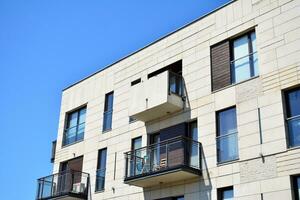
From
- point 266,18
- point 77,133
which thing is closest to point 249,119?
point 266,18

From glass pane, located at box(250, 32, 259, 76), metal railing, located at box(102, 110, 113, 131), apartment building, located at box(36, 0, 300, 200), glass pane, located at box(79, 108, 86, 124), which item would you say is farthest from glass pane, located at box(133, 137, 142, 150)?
glass pane, located at box(250, 32, 259, 76)

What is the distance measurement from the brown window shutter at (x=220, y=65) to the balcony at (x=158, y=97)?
1636mm

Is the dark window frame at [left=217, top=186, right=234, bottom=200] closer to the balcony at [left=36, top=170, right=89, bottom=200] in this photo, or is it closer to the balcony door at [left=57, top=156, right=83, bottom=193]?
the balcony at [left=36, top=170, right=89, bottom=200]

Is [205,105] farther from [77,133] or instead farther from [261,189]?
[77,133]

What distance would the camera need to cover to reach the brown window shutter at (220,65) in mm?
18203

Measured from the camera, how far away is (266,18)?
57.3 ft

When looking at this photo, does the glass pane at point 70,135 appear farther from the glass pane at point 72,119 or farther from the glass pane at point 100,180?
the glass pane at point 100,180

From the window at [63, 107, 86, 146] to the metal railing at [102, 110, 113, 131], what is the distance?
1.80 m

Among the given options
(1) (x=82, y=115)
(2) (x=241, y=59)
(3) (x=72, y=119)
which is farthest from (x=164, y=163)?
(3) (x=72, y=119)

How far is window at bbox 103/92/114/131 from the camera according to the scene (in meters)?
23.1

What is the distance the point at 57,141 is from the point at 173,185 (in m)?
9.70

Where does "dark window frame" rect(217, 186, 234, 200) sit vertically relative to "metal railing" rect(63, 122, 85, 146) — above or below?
below

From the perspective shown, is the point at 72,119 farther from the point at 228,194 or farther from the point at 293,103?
the point at 293,103

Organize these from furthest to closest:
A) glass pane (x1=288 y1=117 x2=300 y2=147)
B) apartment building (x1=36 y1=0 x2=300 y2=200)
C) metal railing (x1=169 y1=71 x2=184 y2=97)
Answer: metal railing (x1=169 y1=71 x2=184 y2=97), apartment building (x1=36 y1=0 x2=300 y2=200), glass pane (x1=288 y1=117 x2=300 y2=147)
